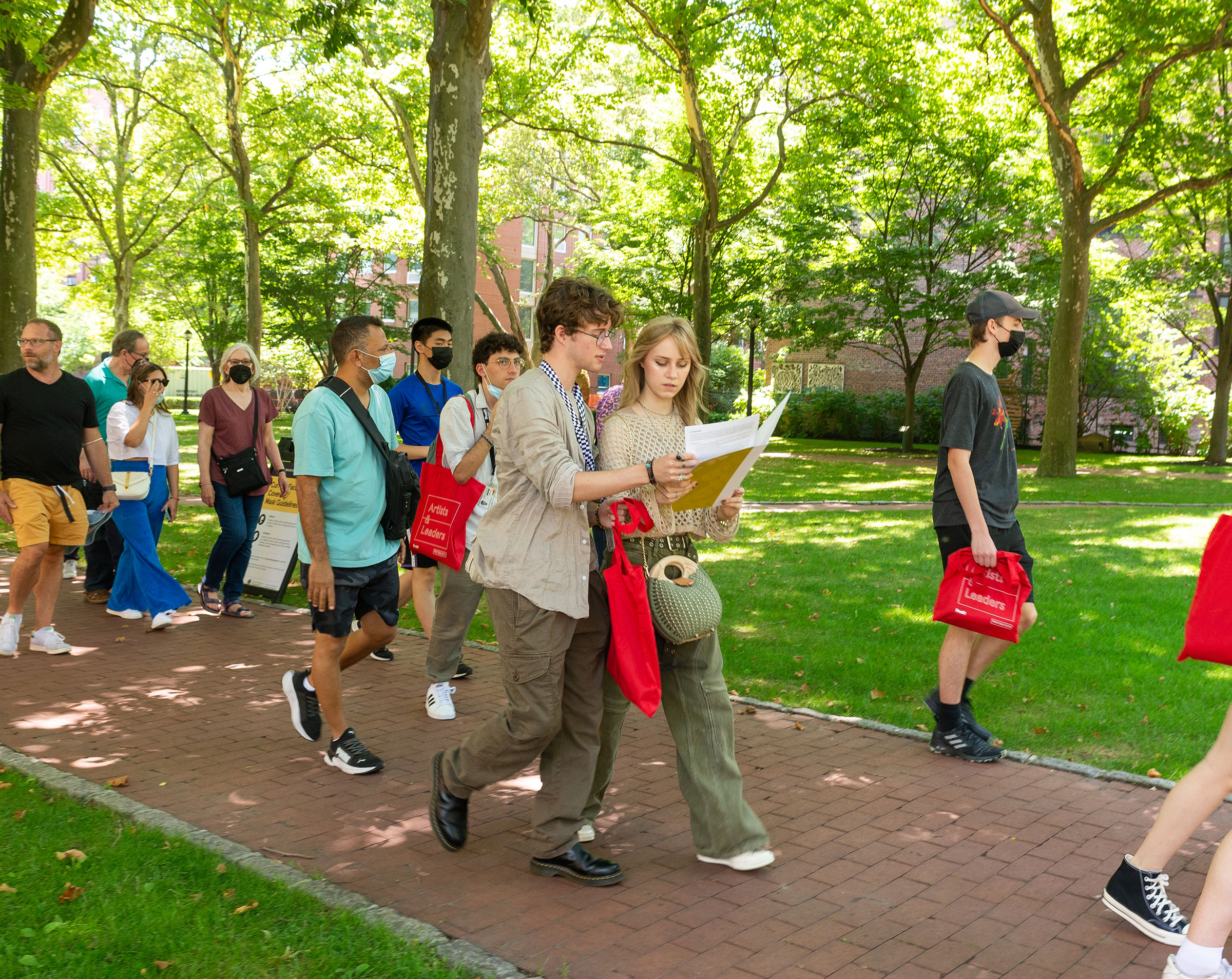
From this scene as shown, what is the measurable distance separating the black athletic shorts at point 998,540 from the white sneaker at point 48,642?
5.66 m

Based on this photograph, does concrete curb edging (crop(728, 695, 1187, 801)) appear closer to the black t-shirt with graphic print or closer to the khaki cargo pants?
the black t-shirt with graphic print

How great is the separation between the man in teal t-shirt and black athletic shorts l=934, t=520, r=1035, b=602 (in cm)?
272

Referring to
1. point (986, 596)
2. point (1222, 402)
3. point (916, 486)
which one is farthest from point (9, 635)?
point (1222, 402)

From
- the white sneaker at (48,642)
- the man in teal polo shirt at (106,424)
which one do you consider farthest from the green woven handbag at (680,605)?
the man in teal polo shirt at (106,424)

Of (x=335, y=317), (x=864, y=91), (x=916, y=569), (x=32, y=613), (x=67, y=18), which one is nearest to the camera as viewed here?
(x=32, y=613)

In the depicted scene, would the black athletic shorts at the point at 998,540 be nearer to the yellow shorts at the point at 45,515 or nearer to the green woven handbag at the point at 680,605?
the green woven handbag at the point at 680,605

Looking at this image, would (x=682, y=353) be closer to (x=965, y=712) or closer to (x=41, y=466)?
(x=965, y=712)

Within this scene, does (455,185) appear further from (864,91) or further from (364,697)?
(864,91)

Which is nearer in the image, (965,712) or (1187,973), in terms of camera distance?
(1187,973)

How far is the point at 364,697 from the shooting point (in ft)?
21.1

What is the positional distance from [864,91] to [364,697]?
18847 millimetres

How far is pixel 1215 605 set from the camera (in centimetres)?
330

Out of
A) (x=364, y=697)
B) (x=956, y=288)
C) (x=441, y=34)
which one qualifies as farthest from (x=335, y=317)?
(x=364, y=697)

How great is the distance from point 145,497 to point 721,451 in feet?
20.2
